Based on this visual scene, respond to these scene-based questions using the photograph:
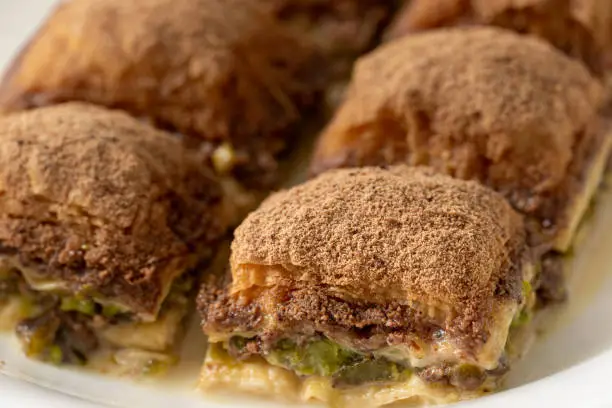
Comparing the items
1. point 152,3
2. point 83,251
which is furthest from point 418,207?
point 152,3

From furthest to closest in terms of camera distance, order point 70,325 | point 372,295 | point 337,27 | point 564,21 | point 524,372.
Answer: point 337,27, point 564,21, point 70,325, point 524,372, point 372,295

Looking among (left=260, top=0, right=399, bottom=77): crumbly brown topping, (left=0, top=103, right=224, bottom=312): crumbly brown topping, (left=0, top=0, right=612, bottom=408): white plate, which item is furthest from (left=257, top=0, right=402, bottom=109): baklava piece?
(left=0, top=0, right=612, bottom=408): white plate

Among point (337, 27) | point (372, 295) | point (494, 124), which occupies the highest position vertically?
point (337, 27)

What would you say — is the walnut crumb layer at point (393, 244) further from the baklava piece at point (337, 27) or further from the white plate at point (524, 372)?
the baklava piece at point (337, 27)

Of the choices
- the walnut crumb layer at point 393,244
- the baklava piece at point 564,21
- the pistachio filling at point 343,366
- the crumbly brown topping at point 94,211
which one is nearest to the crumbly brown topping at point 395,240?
the walnut crumb layer at point 393,244

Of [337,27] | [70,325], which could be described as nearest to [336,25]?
[337,27]

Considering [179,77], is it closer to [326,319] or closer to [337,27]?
[337,27]

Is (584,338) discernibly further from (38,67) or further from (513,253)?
(38,67)

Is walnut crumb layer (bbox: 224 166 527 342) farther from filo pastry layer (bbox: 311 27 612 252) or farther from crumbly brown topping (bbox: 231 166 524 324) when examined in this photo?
filo pastry layer (bbox: 311 27 612 252)
